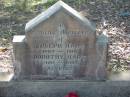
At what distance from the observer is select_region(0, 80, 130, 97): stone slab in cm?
554

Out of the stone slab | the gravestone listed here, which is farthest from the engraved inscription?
the stone slab

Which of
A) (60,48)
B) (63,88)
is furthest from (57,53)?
(63,88)

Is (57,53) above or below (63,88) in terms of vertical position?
above

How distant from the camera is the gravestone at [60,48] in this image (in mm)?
5234

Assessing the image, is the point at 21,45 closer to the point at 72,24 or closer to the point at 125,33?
the point at 72,24

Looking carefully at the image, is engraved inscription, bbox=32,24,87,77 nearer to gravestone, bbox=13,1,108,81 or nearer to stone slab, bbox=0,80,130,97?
gravestone, bbox=13,1,108,81

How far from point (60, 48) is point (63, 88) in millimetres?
608

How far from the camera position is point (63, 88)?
18.3 ft

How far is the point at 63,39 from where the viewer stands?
17.5 ft

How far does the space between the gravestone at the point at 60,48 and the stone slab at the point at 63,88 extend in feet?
0.29

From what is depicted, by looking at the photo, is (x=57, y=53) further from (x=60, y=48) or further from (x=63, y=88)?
(x=63, y=88)

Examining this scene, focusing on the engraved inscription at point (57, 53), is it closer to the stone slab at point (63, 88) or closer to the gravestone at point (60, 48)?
the gravestone at point (60, 48)

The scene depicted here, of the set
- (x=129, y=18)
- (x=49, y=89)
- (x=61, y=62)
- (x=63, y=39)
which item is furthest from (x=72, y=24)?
(x=129, y=18)

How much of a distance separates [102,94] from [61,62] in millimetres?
780
